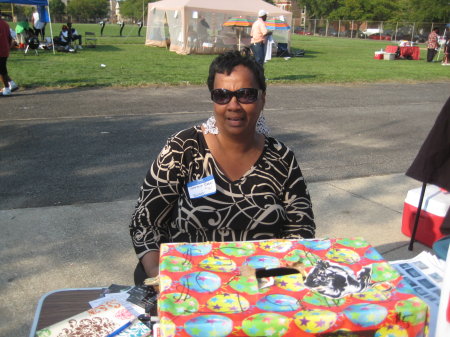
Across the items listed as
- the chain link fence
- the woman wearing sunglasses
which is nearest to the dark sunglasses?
the woman wearing sunglasses

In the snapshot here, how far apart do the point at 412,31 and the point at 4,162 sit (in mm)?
56021

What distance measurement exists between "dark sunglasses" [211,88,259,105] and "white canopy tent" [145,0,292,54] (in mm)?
21870

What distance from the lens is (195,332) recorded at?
1.00 m

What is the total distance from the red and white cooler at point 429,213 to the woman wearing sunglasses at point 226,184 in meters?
2.11

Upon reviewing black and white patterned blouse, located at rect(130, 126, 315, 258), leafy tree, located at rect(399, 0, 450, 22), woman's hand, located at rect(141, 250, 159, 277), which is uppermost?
leafy tree, located at rect(399, 0, 450, 22)

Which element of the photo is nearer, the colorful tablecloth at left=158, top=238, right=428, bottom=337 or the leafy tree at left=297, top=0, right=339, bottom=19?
the colorful tablecloth at left=158, top=238, right=428, bottom=337

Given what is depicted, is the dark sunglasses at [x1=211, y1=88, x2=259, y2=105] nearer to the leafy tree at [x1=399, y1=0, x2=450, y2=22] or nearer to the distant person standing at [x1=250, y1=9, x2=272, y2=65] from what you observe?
the distant person standing at [x1=250, y1=9, x2=272, y2=65]

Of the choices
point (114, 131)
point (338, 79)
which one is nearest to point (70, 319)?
point (114, 131)

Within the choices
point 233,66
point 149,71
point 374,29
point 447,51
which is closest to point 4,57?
point 149,71

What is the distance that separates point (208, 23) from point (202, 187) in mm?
22814

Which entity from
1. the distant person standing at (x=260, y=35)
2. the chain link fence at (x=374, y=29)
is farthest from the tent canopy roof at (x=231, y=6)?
the chain link fence at (x=374, y=29)

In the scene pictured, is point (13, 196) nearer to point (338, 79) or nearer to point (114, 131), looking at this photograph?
point (114, 131)

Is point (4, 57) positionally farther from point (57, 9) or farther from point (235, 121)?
point (57, 9)

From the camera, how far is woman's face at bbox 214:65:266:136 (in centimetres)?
195
